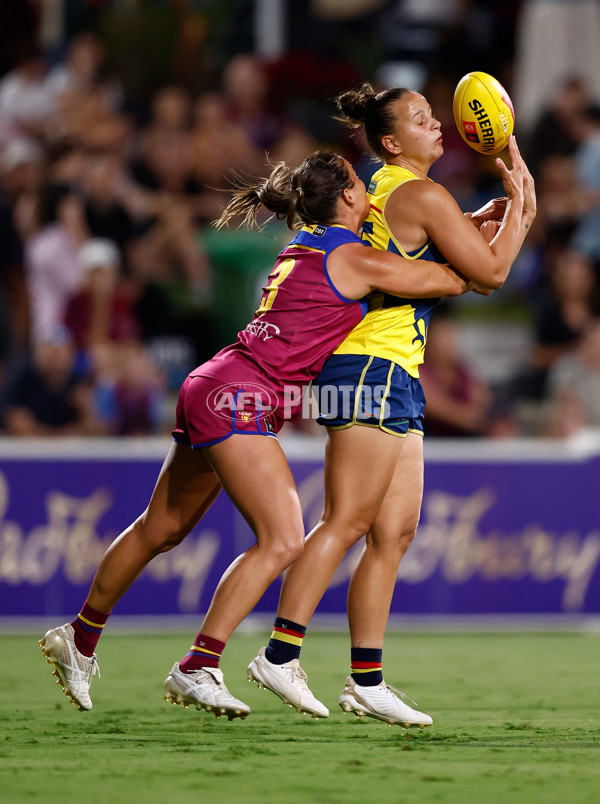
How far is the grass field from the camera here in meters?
3.59

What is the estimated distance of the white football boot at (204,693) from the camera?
4.52 meters

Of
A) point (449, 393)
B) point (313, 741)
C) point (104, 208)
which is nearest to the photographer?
point (313, 741)

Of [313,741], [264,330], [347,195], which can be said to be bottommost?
[313,741]

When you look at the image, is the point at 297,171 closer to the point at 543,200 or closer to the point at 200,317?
the point at 200,317

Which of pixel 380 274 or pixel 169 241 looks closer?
pixel 380 274

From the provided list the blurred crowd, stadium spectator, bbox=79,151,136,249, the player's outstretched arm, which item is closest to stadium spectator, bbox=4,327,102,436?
the blurred crowd

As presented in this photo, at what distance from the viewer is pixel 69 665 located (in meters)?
5.01

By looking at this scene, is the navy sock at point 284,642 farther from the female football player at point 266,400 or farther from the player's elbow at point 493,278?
the player's elbow at point 493,278

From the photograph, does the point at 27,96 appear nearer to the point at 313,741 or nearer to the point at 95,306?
the point at 95,306

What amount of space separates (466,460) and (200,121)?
4.69 m

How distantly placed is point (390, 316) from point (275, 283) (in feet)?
1.48

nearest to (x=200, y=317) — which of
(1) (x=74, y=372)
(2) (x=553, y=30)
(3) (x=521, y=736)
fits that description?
(1) (x=74, y=372)

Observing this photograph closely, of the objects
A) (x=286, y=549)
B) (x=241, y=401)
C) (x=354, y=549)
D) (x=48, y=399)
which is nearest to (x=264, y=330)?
(x=241, y=401)

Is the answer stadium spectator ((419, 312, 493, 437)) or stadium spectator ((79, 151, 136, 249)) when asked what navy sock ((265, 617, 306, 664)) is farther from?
stadium spectator ((79, 151, 136, 249))
